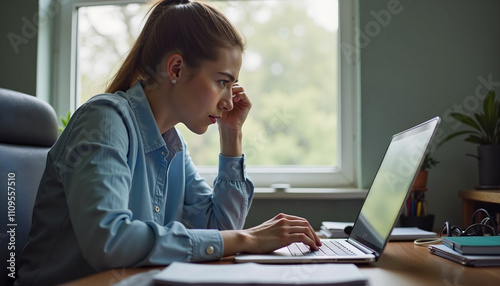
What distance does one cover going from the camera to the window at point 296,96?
2.07 m

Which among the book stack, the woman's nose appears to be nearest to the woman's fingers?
the book stack

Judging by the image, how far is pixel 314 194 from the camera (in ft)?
6.35

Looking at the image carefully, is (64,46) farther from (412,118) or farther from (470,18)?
(470,18)

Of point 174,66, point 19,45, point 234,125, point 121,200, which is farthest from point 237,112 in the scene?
point 19,45

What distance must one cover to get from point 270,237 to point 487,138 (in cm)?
116

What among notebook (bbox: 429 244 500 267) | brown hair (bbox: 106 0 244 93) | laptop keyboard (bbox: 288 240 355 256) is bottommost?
laptop keyboard (bbox: 288 240 355 256)

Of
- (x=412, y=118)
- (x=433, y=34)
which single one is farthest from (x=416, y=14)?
(x=412, y=118)

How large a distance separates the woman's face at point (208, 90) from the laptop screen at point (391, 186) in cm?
43

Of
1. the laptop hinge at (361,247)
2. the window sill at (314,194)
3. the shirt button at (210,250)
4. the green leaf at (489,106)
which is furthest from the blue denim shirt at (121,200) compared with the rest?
the green leaf at (489,106)

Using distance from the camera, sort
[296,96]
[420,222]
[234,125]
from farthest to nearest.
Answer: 1. [296,96]
2. [420,222]
3. [234,125]

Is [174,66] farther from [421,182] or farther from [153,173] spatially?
[421,182]

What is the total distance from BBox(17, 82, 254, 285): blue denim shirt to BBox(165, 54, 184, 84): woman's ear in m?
0.08

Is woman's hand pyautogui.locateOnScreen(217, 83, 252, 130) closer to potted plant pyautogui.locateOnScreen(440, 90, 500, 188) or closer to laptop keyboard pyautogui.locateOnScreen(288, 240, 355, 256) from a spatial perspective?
laptop keyboard pyautogui.locateOnScreen(288, 240, 355, 256)

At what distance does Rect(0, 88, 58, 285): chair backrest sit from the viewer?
119 centimetres
